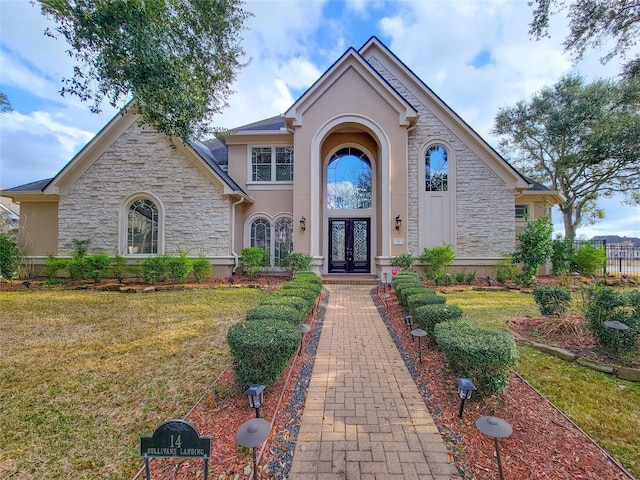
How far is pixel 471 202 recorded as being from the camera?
12.5 metres

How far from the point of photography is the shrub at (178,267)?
→ 35.7ft

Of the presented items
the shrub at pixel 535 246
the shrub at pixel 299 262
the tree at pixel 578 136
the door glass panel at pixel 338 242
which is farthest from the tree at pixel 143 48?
the tree at pixel 578 136

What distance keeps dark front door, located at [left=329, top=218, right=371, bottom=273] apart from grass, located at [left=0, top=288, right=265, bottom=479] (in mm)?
6891

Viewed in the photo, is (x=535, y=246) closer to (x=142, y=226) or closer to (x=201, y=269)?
(x=201, y=269)

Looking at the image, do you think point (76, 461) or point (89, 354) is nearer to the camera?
point (76, 461)

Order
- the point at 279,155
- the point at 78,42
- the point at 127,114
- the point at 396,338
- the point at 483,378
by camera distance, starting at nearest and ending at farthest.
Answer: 1. the point at 483,378
2. the point at 396,338
3. the point at 78,42
4. the point at 127,114
5. the point at 279,155

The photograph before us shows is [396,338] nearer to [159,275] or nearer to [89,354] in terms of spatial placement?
[89,354]

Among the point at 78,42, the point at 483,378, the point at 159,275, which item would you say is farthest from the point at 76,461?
the point at 78,42

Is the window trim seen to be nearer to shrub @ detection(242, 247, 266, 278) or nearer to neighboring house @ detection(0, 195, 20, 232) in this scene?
shrub @ detection(242, 247, 266, 278)

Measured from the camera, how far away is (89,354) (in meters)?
4.63

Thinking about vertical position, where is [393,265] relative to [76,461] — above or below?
above

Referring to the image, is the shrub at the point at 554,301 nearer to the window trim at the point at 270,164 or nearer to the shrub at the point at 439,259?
the shrub at the point at 439,259

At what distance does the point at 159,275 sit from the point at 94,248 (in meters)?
3.70

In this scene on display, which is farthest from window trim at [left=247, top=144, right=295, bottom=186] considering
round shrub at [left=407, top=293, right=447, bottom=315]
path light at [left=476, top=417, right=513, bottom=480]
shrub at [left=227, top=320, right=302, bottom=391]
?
path light at [left=476, top=417, right=513, bottom=480]
